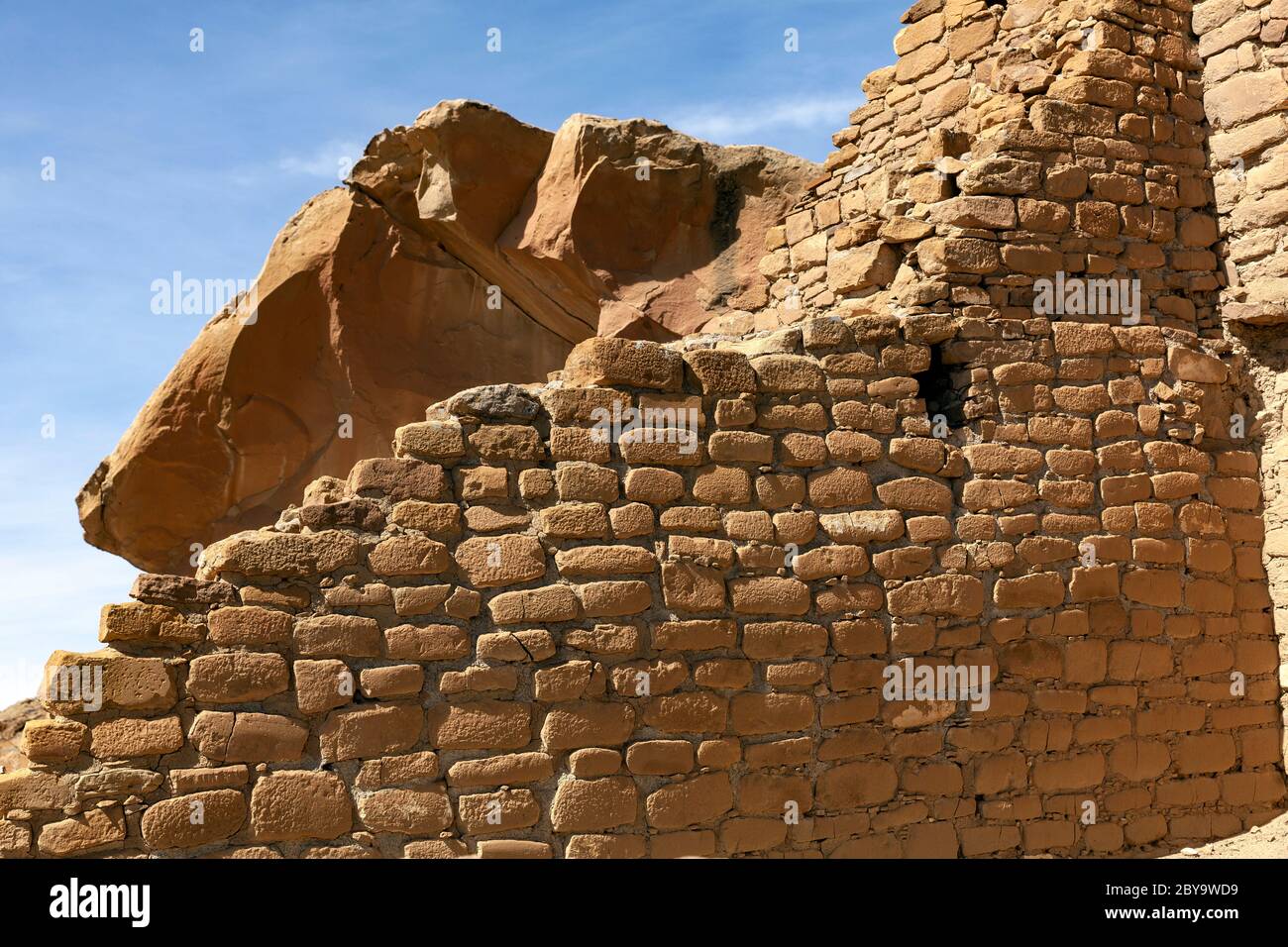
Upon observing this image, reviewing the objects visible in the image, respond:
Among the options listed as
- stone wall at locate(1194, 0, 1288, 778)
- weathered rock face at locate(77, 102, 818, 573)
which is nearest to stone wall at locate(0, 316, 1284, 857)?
stone wall at locate(1194, 0, 1288, 778)

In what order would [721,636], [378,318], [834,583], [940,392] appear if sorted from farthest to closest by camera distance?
[378,318] < [940,392] < [834,583] < [721,636]

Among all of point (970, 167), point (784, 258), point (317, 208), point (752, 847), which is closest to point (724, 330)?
point (784, 258)

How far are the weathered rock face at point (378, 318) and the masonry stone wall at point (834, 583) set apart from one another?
16.0 ft

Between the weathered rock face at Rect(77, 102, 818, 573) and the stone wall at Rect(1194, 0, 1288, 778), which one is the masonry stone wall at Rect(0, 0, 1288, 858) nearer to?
the stone wall at Rect(1194, 0, 1288, 778)

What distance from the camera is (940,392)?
5914mm

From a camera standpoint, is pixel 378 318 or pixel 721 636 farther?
pixel 378 318

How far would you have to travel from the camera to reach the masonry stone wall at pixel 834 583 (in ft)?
14.6

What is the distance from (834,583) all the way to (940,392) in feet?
3.94

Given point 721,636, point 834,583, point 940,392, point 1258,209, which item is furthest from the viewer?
point 1258,209

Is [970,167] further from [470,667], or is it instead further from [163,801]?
[163,801]

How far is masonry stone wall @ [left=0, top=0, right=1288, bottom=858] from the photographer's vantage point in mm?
4453

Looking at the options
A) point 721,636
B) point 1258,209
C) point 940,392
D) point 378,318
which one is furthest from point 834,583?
point 378,318

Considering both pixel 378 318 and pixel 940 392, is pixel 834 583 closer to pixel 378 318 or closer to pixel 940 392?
pixel 940 392

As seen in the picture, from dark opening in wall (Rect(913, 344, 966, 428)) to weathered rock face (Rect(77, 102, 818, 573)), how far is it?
568 cm
